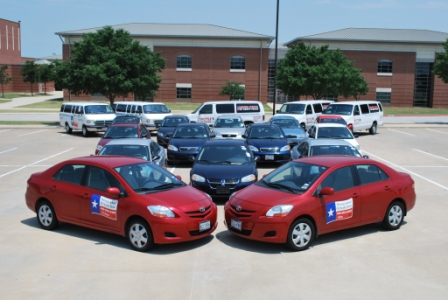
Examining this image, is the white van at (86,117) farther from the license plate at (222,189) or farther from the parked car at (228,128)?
the license plate at (222,189)

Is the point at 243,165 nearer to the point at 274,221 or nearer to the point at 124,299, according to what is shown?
the point at 274,221

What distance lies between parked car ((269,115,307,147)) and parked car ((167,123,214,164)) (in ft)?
14.2

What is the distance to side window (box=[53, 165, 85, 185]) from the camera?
29.3 ft

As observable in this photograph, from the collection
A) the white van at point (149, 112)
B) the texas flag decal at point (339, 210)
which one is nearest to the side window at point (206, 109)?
the white van at point (149, 112)

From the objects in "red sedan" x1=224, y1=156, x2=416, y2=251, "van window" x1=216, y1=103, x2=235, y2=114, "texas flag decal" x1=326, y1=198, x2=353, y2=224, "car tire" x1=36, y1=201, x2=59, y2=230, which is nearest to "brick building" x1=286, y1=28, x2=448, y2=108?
"van window" x1=216, y1=103, x2=235, y2=114

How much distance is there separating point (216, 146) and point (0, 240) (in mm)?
6170

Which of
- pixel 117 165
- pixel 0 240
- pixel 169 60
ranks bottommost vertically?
pixel 0 240

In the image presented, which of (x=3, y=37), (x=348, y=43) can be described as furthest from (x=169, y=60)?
(x=3, y=37)

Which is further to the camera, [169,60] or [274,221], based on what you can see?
[169,60]

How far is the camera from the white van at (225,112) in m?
28.4

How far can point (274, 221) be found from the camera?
310 inches

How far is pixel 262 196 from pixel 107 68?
97.0ft

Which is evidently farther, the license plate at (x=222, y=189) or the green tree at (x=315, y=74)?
the green tree at (x=315, y=74)

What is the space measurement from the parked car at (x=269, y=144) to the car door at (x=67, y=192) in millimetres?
8576
